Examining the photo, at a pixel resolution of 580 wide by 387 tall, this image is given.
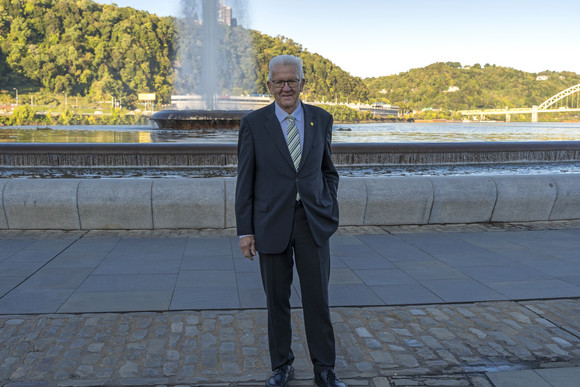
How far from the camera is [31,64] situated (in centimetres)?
8700

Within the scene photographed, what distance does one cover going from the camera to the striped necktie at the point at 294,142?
2.91 m

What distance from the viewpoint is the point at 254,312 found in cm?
424

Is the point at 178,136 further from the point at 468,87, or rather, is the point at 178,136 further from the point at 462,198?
the point at 468,87

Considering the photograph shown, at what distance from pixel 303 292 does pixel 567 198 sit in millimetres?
6126

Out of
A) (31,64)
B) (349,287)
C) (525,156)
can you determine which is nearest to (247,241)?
(349,287)

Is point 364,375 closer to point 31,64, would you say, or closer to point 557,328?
point 557,328

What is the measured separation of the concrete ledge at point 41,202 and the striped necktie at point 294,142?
15.6 ft

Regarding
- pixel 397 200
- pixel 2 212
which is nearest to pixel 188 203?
pixel 2 212

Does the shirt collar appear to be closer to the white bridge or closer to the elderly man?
the elderly man

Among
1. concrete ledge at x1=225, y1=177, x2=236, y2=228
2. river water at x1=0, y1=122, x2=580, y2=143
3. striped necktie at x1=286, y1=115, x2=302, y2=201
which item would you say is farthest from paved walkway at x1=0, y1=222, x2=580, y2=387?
river water at x1=0, y1=122, x2=580, y2=143

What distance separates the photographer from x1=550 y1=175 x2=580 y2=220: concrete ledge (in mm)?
7738

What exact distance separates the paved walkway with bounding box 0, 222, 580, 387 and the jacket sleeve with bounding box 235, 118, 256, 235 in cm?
96

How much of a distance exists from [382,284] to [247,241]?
2.33 metres

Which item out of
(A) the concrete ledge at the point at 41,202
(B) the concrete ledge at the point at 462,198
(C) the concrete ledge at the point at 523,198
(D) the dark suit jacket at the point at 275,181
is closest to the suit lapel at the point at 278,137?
(D) the dark suit jacket at the point at 275,181
